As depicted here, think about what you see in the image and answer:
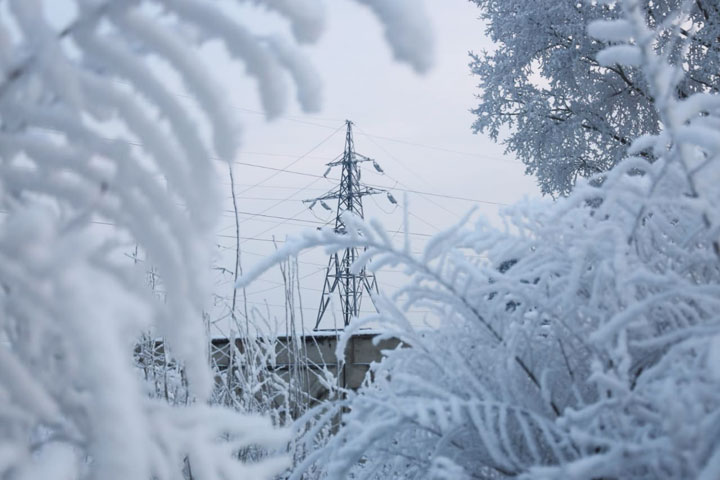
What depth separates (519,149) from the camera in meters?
6.93

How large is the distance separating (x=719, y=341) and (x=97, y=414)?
36 cm

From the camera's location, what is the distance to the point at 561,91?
6.69 metres

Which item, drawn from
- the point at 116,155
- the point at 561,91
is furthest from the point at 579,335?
the point at 561,91

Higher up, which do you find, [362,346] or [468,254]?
[362,346]

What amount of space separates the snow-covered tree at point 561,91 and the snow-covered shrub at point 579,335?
5.88m

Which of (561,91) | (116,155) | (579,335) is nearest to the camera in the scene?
(116,155)

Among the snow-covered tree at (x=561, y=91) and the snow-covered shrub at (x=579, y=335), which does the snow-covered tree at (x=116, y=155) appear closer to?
the snow-covered shrub at (x=579, y=335)

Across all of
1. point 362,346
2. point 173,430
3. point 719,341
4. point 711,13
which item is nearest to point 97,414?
point 173,430

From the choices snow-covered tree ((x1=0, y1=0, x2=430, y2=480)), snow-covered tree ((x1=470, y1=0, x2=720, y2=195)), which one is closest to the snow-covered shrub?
snow-covered tree ((x1=0, y1=0, x2=430, y2=480))

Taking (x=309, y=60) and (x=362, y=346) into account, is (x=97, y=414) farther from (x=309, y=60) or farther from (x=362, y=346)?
(x=362, y=346)

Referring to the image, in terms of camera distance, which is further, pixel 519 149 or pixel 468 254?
pixel 519 149

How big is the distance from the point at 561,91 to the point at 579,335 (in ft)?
21.6

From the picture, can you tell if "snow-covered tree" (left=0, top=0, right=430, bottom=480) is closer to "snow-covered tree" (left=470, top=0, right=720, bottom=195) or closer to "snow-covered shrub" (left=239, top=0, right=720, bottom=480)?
"snow-covered shrub" (left=239, top=0, right=720, bottom=480)

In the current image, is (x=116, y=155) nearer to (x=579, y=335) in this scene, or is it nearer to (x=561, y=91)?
(x=579, y=335)
